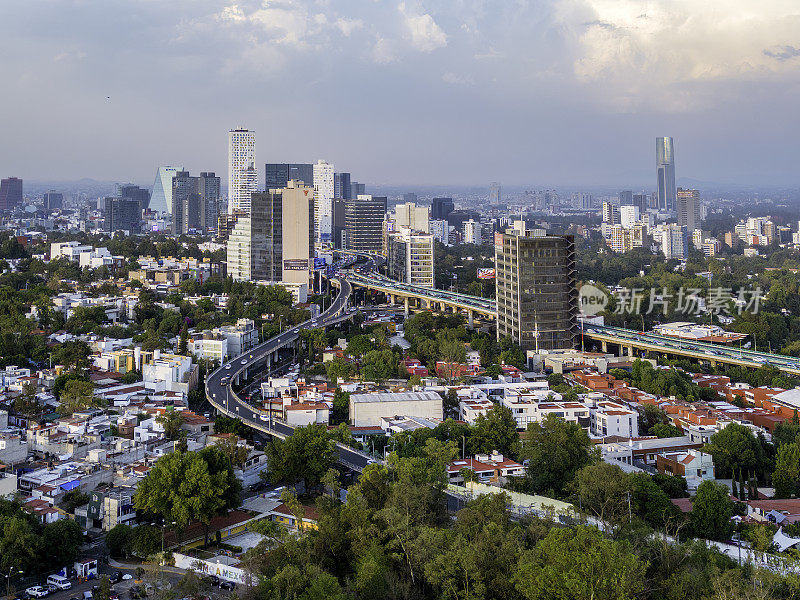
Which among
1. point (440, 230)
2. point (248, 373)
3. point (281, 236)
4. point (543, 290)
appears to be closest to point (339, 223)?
point (440, 230)

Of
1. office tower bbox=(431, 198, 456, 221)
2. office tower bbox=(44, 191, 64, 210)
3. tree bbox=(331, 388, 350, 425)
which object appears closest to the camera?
tree bbox=(331, 388, 350, 425)

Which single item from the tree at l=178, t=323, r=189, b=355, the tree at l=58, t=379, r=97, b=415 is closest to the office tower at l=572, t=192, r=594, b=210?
the tree at l=178, t=323, r=189, b=355

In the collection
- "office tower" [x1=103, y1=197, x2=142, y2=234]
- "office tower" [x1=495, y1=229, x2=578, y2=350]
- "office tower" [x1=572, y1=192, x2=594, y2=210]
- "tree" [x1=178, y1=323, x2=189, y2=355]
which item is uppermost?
"office tower" [x1=572, y1=192, x2=594, y2=210]

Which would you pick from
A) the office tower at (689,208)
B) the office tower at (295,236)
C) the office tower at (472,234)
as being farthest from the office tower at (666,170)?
the office tower at (295,236)

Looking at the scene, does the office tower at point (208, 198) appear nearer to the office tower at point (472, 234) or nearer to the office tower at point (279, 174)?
the office tower at point (279, 174)

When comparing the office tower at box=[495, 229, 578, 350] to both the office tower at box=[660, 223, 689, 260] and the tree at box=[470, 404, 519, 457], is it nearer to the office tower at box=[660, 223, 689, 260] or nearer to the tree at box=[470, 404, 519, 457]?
the tree at box=[470, 404, 519, 457]

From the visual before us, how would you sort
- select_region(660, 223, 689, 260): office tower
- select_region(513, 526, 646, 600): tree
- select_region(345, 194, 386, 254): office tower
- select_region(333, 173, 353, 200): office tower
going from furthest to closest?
select_region(333, 173, 353, 200): office tower, select_region(660, 223, 689, 260): office tower, select_region(345, 194, 386, 254): office tower, select_region(513, 526, 646, 600): tree

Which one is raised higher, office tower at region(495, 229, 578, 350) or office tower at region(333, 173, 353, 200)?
office tower at region(333, 173, 353, 200)

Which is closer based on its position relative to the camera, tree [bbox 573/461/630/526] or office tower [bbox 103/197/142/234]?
tree [bbox 573/461/630/526]

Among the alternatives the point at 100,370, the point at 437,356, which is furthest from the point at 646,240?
the point at 100,370
